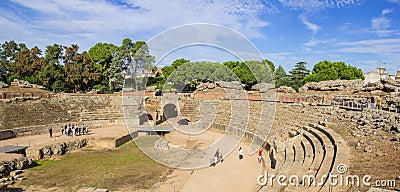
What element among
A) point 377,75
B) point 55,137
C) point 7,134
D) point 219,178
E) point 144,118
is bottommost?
point 219,178

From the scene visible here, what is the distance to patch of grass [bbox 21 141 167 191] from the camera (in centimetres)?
1631

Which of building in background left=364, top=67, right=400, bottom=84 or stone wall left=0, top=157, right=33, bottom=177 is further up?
building in background left=364, top=67, right=400, bottom=84

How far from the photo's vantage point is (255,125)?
29828 millimetres

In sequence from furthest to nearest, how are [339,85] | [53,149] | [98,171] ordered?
[339,85] → [53,149] → [98,171]

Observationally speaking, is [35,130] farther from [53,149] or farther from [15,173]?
[15,173]

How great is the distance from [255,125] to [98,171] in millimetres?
16136

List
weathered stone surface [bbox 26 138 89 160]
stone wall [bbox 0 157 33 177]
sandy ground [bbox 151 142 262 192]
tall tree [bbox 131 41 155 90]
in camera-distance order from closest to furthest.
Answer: sandy ground [bbox 151 142 262 192], stone wall [bbox 0 157 33 177], weathered stone surface [bbox 26 138 89 160], tall tree [bbox 131 41 155 90]

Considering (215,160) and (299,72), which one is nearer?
(215,160)

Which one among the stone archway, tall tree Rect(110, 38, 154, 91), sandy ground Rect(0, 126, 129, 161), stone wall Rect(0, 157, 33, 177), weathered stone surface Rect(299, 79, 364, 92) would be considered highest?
tall tree Rect(110, 38, 154, 91)

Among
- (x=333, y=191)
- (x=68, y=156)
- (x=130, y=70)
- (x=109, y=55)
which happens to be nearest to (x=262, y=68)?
(x=130, y=70)

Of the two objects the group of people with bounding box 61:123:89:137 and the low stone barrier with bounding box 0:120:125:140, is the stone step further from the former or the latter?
the low stone barrier with bounding box 0:120:125:140

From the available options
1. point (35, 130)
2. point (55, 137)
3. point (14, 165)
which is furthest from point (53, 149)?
point (35, 130)

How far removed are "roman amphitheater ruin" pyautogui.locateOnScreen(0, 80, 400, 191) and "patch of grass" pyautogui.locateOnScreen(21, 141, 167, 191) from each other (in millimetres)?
1259

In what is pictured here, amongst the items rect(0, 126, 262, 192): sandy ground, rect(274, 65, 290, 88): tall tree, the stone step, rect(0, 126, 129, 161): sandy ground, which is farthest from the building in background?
rect(0, 126, 129, 161): sandy ground
